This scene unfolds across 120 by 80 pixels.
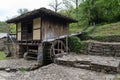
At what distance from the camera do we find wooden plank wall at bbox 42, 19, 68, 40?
15.4 m

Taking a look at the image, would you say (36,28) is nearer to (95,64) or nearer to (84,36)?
(84,36)

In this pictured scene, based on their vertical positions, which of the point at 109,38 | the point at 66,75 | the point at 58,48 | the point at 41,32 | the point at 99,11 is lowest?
the point at 66,75

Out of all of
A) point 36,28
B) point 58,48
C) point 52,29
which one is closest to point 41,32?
point 36,28

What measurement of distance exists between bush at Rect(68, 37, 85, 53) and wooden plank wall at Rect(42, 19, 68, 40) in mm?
1507

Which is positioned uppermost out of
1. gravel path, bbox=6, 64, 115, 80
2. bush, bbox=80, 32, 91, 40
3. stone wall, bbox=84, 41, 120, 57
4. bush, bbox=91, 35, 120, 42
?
bush, bbox=80, 32, 91, 40

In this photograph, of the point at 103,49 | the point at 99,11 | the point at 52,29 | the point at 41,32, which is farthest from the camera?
the point at 99,11

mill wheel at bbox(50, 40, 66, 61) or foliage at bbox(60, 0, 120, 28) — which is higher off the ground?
foliage at bbox(60, 0, 120, 28)

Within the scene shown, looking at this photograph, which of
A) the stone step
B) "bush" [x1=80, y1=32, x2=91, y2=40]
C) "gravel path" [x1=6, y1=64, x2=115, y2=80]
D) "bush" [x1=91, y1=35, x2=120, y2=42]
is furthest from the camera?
"bush" [x1=80, y1=32, x2=91, y2=40]

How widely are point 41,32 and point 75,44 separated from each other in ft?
10.9

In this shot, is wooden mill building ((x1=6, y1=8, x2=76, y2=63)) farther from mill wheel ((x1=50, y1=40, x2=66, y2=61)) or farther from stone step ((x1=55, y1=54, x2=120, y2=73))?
stone step ((x1=55, y1=54, x2=120, y2=73))

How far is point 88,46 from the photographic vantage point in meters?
15.2

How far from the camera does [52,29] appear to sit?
16.3 meters

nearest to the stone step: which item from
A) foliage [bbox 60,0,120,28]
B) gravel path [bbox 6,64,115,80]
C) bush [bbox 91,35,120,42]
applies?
gravel path [bbox 6,64,115,80]

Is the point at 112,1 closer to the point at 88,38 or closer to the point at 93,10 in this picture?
the point at 93,10
